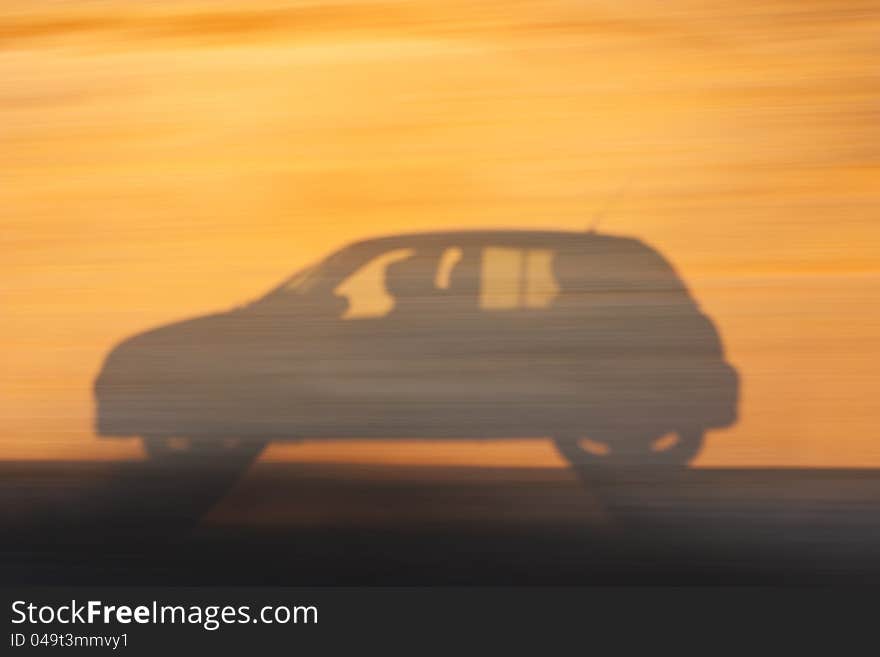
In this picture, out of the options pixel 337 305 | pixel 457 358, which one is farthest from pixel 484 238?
pixel 337 305

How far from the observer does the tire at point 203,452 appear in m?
1.95

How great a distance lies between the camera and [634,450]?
187cm

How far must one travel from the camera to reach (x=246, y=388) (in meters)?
1.95

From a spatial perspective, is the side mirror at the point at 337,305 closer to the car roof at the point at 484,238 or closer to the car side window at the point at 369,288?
the car side window at the point at 369,288

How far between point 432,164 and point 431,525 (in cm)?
97

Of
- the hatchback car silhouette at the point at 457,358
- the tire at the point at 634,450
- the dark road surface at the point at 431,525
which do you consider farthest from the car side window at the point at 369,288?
the tire at the point at 634,450

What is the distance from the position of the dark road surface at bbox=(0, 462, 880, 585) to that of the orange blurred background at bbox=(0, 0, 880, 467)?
72 mm

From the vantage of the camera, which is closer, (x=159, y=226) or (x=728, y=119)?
(x=728, y=119)

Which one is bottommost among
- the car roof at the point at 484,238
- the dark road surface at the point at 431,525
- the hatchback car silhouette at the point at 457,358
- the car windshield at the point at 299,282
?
the dark road surface at the point at 431,525

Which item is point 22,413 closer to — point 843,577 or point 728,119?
point 728,119

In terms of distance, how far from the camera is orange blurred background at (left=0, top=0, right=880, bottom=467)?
1.83 metres

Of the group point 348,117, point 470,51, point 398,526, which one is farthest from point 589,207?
point 398,526

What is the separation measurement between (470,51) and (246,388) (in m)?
1.10


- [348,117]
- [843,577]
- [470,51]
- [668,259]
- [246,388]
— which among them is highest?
[470,51]
